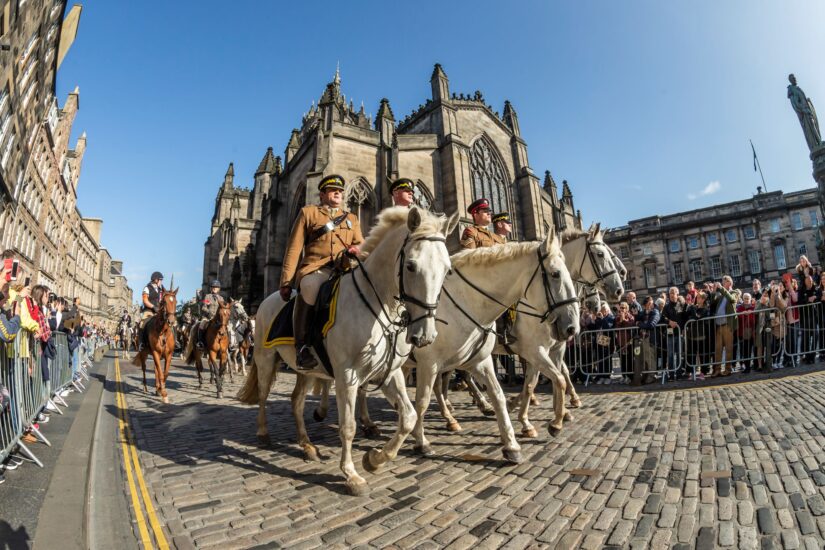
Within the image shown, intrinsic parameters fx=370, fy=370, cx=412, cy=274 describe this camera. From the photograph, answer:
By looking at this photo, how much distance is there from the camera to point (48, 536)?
253 centimetres

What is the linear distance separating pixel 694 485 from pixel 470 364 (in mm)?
2159

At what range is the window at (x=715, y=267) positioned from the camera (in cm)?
4725

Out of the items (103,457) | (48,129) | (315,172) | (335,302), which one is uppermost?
(48,129)

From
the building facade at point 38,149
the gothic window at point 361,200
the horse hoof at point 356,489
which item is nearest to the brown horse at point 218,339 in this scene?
the horse hoof at point 356,489

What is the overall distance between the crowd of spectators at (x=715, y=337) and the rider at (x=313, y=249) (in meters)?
6.72

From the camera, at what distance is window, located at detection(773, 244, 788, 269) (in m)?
44.2

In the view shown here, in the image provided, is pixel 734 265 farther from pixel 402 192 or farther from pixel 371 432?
pixel 371 432

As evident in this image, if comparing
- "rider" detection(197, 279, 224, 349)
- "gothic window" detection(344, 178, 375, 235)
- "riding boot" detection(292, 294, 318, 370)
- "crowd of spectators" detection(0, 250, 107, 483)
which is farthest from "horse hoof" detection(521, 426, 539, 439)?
"gothic window" detection(344, 178, 375, 235)

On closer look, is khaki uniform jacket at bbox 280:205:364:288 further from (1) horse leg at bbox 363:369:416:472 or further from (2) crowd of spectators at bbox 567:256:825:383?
(2) crowd of spectators at bbox 567:256:825:383

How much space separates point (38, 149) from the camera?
30719mm

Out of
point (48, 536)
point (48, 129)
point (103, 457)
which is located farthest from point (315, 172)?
point (48, 129)

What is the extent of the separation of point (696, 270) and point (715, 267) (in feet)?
6.59

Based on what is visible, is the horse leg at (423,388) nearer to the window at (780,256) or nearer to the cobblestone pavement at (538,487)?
the cobblestone pavement at (538,487)

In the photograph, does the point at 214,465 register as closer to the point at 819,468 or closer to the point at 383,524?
the point at 383,524
